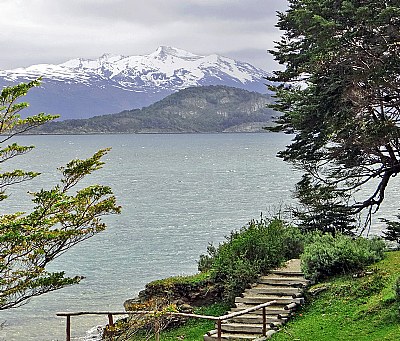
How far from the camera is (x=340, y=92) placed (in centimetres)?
1986

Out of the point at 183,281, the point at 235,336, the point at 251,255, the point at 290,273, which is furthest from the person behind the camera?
the point at 183,281

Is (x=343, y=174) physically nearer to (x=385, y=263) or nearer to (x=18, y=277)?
(x=385, y=263)

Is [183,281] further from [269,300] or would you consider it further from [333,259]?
[333,259]

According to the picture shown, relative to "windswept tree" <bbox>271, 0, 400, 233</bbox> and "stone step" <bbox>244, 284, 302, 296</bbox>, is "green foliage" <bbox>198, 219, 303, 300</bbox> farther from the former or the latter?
"windswept tree" <bbox>271, 0, 400, 233</bbox>

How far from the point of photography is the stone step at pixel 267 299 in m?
16.0

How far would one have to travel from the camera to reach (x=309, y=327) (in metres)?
14.4

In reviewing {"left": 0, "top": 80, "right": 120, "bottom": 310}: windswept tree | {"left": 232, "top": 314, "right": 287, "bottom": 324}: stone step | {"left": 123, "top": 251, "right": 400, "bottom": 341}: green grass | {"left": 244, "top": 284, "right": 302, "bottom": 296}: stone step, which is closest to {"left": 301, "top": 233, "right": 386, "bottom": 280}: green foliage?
{"left": 123, "top": 251, "right": 400, "bottom": 341}: green grass

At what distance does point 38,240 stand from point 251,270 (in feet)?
25.3

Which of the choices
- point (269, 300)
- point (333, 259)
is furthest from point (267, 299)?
point (333, 259)

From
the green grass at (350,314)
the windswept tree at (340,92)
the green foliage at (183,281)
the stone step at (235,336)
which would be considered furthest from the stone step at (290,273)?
the windswept tree at (340,92)

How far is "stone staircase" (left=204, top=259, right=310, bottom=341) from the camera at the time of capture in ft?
49.2

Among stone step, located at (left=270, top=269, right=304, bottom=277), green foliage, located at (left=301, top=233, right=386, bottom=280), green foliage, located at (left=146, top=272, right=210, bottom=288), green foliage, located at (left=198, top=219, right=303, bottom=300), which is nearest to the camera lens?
green foliage, located at (left=301, top=233, right=386, bottom=280)

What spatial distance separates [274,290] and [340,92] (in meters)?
7.05

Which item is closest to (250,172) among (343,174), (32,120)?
(343,174)
